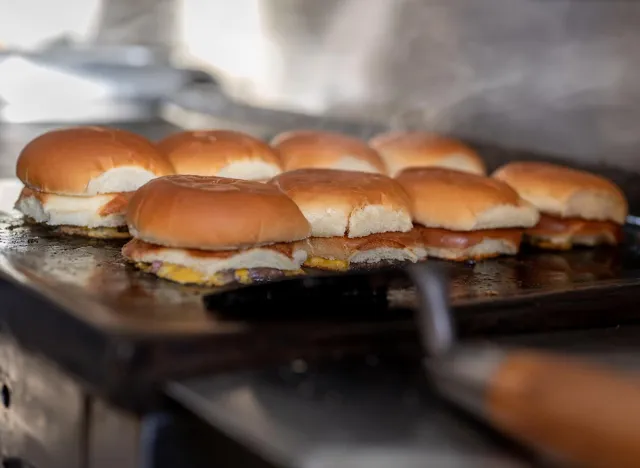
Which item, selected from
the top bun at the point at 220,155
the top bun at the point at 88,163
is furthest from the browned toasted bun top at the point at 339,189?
the top bun at the point at 88,163

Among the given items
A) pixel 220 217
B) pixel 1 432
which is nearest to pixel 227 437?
pixel 220 217

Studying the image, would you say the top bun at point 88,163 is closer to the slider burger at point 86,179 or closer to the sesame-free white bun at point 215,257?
the slider burger at point 86,179

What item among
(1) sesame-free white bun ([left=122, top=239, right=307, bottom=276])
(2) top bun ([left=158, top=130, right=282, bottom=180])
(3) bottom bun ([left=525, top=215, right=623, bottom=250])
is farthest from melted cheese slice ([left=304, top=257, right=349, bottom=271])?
(3) bottom bun ([left=525, top=215, right=623, bottom=250])

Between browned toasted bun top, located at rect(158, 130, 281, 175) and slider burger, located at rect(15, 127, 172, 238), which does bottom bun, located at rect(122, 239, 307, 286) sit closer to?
slider burger, located at rect(15, 127, 172, 238)

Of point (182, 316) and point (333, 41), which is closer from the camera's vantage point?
point (182, 316)

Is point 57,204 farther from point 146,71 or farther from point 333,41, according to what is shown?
point 146,71

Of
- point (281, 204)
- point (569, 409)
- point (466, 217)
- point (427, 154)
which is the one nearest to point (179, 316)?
point (281, 204)
